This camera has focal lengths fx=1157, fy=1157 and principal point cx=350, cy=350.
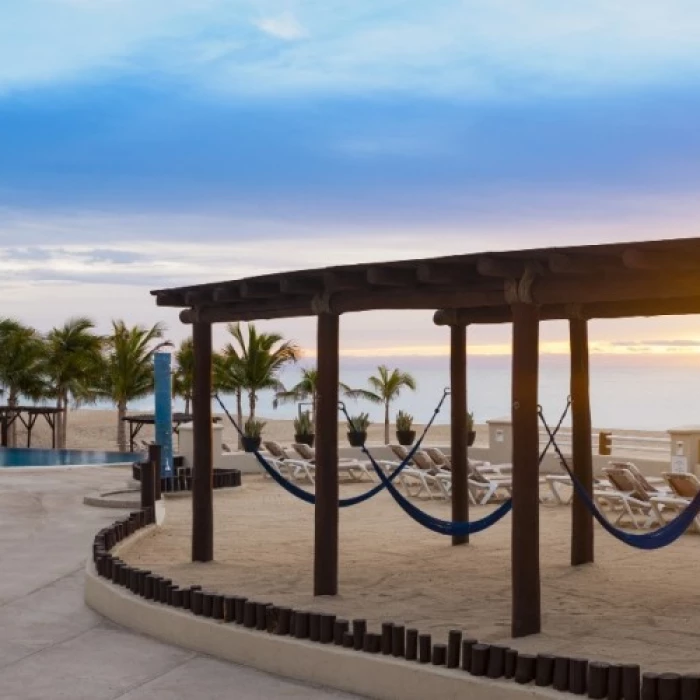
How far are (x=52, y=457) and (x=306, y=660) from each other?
21.9 meters

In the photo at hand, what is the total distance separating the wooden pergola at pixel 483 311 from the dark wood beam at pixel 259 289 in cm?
1

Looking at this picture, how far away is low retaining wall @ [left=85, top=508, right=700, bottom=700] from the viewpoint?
20.7 ft

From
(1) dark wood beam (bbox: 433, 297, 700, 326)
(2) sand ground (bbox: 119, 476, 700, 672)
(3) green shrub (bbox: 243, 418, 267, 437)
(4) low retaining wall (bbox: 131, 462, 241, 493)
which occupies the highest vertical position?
(1) dark wood beam (bbox: 433, 297, 700, 326)

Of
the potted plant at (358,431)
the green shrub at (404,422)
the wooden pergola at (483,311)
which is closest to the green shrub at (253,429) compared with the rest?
the potted plant at (358,431)

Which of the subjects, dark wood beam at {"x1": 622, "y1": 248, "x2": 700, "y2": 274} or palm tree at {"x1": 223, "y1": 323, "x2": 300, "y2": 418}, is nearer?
dark wood beam at {"x1": 622, "y1": 248, "x2": 700, "y2": 274}

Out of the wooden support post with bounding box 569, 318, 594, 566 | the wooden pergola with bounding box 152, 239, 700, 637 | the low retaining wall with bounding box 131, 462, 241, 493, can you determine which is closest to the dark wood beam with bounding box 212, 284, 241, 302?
the wooden pergola with bounding box 152, 239, 700, 637

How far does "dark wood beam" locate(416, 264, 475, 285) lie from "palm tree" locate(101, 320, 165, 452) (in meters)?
25.6

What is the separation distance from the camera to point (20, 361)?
3575cm

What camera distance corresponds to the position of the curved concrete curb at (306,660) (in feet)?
22.2

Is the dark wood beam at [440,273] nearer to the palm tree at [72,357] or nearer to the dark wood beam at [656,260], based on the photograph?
the dark wood beam at [656,260]

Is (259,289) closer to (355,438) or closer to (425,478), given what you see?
(425,478)

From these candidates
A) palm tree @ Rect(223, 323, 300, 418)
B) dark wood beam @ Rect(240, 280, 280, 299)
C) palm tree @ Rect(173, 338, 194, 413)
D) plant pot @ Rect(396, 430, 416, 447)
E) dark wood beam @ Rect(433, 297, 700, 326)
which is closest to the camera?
dark wood beam @ Rect(240, 280, 280, 299)

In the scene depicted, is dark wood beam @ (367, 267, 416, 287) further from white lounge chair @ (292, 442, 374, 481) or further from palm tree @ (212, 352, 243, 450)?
palm tree @ (212, 352, 243, 450)

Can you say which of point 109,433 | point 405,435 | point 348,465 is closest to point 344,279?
point 348,465
